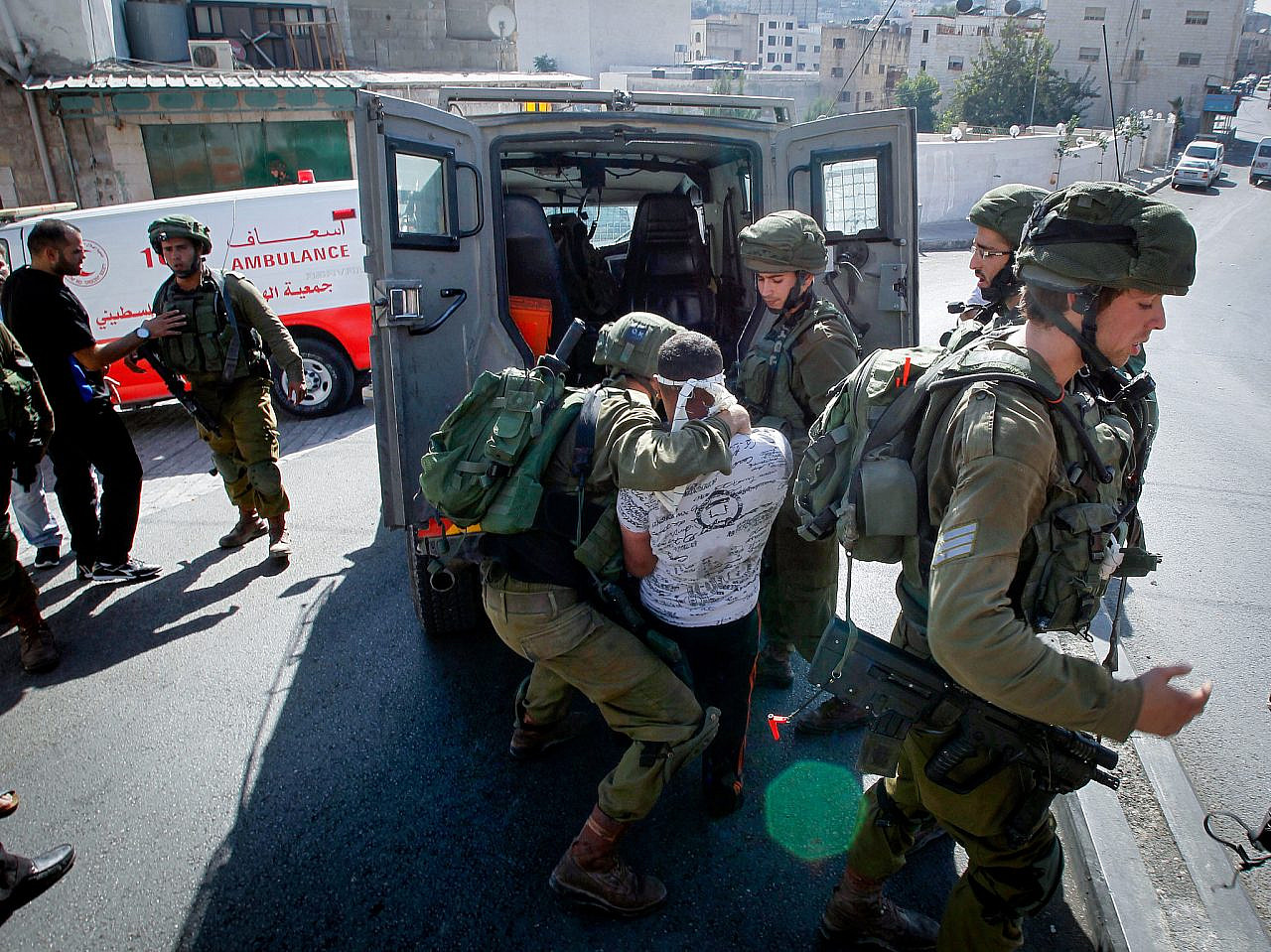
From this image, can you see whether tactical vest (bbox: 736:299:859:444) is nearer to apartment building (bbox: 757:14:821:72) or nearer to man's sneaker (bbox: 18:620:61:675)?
man's sneaker (bbox: 18:620:61:675)

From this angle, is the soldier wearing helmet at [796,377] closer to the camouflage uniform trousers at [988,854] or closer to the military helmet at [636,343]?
the military helmet at [636,343]

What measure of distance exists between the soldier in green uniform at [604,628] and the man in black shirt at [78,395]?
289cm

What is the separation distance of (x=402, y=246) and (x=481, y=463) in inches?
55.1

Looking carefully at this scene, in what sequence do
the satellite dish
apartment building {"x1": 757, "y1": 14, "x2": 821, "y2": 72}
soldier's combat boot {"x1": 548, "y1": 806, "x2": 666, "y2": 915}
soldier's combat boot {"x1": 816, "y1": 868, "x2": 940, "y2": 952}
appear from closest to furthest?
soldier's combat boot {"x1": 816, "y1": 868, "x2": 940, "y2": 952} < soldier's combat boot {"x1": 548, "y1": 806, "x2": 666, "y2": 915} < the satellite dish < apartment building {"x1": 757, "y1": 14, "x2": 821, "y2": 72}

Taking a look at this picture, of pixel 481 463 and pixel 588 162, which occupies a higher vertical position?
pixel 588 162

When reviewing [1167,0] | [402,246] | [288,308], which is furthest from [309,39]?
[1167,0]

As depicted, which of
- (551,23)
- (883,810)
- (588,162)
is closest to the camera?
(883,810)

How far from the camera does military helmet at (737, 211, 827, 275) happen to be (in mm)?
3045

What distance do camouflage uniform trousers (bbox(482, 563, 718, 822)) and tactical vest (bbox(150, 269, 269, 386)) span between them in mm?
2733

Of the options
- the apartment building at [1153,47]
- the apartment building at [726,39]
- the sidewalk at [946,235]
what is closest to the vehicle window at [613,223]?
the sidewalk at [946,235]

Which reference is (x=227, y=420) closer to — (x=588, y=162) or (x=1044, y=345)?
(x=588, y=162)

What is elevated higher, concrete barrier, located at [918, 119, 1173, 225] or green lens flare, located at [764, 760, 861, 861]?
concrete barrier, located at [918, 119, 1173, 225]

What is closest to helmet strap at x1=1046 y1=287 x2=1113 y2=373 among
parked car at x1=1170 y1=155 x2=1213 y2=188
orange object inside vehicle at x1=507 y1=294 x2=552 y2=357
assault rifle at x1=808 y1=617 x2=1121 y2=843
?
assault rifle at x1=808 y1=617 x2=1121 y2=843

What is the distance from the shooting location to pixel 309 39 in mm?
18547
